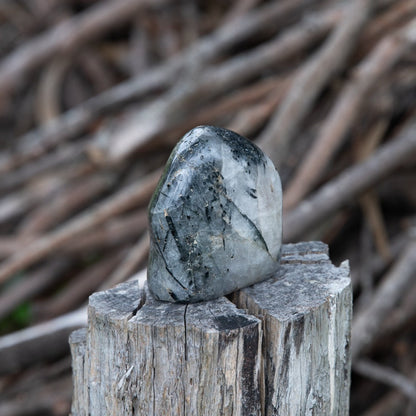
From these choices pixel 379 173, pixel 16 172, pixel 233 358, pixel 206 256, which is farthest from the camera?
pixel 16 172

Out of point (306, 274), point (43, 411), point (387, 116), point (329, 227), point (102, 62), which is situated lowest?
point (43, 411)

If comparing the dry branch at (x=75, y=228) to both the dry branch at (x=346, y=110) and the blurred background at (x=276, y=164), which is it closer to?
the blurred background at (x=276, y=164)

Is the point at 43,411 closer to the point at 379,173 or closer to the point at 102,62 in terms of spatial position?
the point at 379,173

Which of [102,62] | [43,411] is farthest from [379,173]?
[102,62]

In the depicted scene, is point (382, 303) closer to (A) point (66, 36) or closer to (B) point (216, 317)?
(B) point (216, 317)

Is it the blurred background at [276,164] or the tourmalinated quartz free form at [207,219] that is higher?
the blurred background at [276,164]

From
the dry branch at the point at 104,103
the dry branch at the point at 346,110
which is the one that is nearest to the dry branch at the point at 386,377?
the dry branch at the point at 346,110

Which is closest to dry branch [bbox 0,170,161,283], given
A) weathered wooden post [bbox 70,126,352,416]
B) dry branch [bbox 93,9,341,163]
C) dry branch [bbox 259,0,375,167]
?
dry branch [bbox 93,9,341,163]
